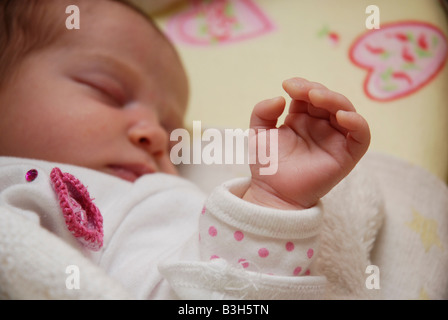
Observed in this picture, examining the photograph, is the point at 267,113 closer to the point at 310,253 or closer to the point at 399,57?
the point at 310,253

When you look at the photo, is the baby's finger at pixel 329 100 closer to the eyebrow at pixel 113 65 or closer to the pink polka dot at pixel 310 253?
the pink polka dot at pixel 310 253

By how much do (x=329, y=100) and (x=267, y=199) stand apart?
0.43ft

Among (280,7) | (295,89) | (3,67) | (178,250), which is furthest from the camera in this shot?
(280,7)

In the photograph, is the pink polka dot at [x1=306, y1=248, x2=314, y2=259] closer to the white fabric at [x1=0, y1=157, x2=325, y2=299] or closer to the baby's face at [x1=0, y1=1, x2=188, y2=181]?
the white fabric at [x1=0, y1=157, x2=325, y2=299]

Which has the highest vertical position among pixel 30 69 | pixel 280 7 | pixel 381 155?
pixel 280 7

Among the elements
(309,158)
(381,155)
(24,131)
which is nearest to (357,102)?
(309,158)

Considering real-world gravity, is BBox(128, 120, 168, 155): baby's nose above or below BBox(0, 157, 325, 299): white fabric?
above

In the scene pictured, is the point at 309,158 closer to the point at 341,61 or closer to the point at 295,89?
the point at 295,89

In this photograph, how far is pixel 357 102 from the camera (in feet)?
1.67

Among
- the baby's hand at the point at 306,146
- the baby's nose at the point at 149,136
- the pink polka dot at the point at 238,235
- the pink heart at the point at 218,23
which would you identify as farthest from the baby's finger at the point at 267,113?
the pink heart at the point at 218,23

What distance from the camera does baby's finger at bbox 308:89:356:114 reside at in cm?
42

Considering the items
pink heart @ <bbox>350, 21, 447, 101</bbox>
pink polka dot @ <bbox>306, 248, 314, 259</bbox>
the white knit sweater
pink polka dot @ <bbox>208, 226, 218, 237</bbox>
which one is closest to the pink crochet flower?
the white knit sweater
